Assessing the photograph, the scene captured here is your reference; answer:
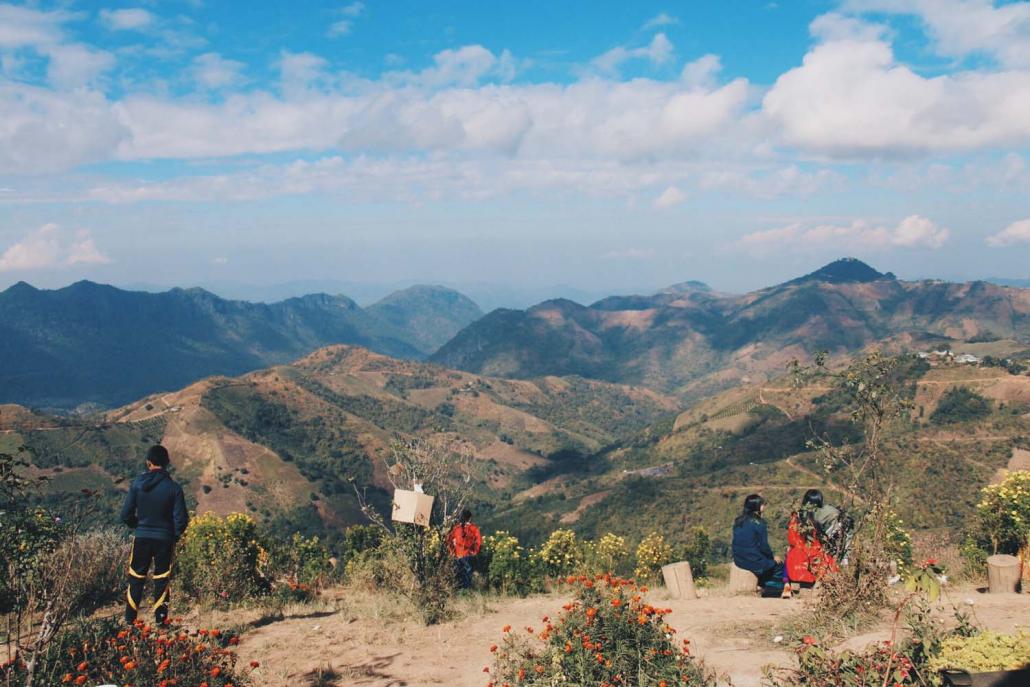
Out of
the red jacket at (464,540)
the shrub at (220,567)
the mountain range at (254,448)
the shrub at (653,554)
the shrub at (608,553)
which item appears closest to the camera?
the shrub at (220,567)

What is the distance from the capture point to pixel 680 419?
15250 centimetres

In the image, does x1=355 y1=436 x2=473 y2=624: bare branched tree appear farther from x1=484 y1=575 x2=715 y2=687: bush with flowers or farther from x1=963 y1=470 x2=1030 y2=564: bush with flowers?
x1=963 y1=470 x2=1030 y2=564: bush with flowers

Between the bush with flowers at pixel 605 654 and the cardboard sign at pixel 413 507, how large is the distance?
3889 mm

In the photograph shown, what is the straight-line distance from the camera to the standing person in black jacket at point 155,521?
26.9ft

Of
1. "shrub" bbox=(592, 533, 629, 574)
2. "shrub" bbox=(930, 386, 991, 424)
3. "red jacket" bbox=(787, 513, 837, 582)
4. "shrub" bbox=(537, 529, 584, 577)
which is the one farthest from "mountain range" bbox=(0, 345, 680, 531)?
"shrub" bbox=(930, 386, 991, 424)

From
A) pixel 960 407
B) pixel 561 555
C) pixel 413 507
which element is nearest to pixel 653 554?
pixel 561 555

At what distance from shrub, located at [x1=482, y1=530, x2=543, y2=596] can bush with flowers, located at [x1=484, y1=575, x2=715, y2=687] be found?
20.9 feet

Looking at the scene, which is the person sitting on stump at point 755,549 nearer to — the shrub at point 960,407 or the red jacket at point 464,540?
the red jacket at point 464,540

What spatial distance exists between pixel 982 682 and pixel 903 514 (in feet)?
177

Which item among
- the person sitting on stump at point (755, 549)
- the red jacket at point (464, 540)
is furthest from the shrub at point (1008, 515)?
the red jacket at point (464, 540)

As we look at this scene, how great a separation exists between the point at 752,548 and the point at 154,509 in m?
9.37

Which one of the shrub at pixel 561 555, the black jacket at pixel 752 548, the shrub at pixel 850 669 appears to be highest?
the shrub at pixel 850 669

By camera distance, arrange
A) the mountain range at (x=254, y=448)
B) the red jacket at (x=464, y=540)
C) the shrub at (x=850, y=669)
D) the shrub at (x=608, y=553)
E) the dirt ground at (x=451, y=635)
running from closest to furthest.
Answer: 1. the shrub at (x=850, y=669)
2. the dirt ground at (x=451, y=635)
3. the red jacket at (x=464, y=540)
4. the shrub at (x=608, y=553)
5. the mountain range at (x=254, y=448)

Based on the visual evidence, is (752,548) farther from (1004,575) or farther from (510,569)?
(510,569)
